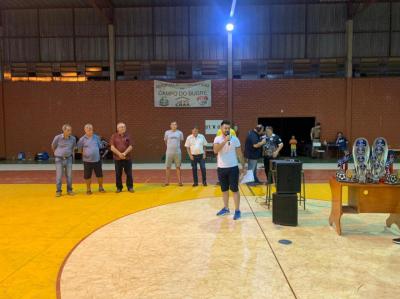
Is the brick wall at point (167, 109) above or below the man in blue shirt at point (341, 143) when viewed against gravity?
above

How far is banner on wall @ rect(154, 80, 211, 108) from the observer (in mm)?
18703

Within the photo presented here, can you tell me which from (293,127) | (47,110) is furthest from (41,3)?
(293,127)

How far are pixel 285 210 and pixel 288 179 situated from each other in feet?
1.79

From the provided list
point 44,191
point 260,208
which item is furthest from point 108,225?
point 44,191

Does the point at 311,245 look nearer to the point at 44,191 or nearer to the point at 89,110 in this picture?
the point at 44,191

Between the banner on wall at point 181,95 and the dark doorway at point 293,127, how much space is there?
3234mm

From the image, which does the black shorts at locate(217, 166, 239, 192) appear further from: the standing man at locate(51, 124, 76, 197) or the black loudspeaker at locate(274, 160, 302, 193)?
the standing man at locate(51, 124, 76, 197)

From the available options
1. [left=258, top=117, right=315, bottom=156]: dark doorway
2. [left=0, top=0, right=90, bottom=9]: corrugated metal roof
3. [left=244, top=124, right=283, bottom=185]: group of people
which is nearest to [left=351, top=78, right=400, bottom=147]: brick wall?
[left=258, top=117, right=315, bottom=156]: dark doorway

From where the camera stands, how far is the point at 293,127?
19078 mm

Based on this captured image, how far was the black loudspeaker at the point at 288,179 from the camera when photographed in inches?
245

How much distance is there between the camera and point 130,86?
741 inches

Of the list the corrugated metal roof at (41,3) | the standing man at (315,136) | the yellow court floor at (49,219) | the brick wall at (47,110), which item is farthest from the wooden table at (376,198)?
the corrugated metal roof at (41,3)

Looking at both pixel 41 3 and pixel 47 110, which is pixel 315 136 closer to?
pixel 47 110

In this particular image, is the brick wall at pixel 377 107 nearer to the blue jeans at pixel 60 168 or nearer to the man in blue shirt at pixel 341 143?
the man in blue shirt at pixel 341 143
